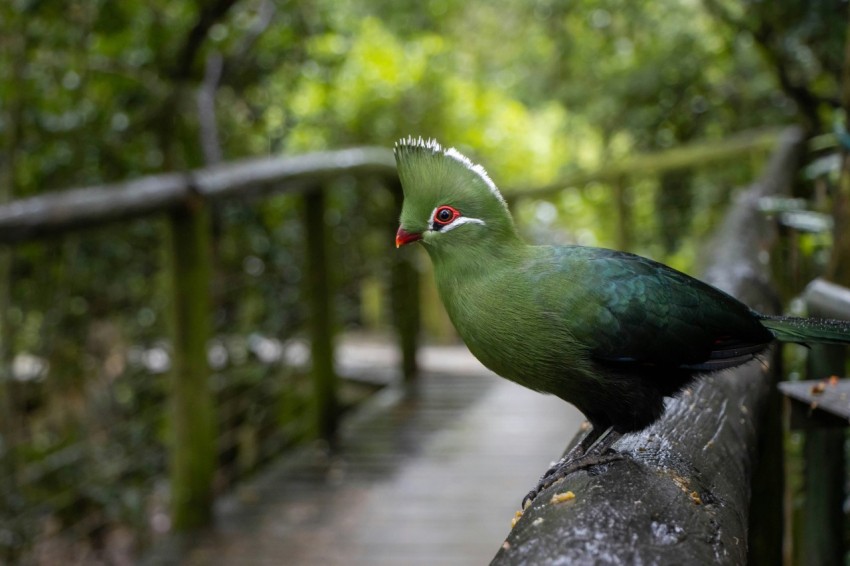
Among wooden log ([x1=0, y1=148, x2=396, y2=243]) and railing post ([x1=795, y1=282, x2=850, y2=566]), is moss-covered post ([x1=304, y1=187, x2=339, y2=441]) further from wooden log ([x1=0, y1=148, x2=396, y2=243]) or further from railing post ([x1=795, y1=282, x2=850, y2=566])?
railing post ([x1=795, y1=282, x2=850, y2=566])

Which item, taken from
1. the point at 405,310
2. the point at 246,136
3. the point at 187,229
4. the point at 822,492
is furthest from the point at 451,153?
the point at 246,136

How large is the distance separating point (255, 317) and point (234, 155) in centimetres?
118

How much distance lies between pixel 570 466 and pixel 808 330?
1.39 ft

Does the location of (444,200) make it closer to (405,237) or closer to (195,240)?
(405,237)

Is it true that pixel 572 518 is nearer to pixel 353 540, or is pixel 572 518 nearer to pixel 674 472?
pixel 674 472

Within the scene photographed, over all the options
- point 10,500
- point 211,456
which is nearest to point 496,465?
point 211,456

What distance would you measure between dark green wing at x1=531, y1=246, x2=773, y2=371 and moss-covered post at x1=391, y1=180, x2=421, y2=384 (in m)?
4.07

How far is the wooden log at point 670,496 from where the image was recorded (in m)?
0.96

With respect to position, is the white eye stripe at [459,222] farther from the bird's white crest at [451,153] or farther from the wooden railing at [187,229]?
the wooden railing at [187,229]

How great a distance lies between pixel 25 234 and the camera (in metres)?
2.46

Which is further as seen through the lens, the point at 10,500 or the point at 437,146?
the point at 10,500

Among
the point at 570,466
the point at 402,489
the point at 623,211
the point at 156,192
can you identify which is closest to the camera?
the point at 570,466

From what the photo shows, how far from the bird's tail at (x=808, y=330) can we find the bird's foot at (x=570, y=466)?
0.33m

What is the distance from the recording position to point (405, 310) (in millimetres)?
5566
